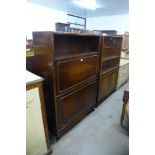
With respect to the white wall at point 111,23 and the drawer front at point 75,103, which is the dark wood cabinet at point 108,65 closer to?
the drawer front at point 75,103

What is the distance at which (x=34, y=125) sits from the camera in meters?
1.35

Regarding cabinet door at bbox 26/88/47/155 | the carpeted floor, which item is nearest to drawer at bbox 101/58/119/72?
the carpeted floor

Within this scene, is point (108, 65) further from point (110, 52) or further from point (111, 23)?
point (111, 23)

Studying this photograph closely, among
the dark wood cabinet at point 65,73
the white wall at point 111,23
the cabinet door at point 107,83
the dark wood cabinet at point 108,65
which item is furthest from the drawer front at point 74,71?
the white wall at point 111,23

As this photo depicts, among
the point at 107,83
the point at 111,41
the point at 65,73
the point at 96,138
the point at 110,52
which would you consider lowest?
the point at 96,138

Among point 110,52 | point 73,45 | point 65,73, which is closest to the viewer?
point 65,73

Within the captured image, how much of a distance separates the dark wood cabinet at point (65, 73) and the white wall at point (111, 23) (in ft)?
18.6

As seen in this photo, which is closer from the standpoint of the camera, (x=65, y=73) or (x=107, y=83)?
(x=65, y=73)

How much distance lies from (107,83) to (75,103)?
1.10 metres

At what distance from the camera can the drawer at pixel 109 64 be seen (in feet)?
8.46

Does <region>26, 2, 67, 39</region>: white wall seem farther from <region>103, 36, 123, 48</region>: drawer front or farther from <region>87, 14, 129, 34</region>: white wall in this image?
<region>103, 36, 123, 48</region>: drawer front

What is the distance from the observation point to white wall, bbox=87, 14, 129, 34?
707 cm

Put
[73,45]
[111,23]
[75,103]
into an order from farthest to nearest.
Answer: [111,23]
[73,45]
[75,103]

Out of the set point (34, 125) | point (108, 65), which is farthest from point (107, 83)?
point (34, 125)
